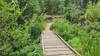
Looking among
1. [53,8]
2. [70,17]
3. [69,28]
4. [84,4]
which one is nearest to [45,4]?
[53,8]

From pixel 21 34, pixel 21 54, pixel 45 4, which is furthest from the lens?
pixel 45 4

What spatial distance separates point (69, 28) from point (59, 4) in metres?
24.4

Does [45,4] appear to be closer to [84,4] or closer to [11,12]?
[84,4]

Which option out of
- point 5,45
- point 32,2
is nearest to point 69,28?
point 32,2

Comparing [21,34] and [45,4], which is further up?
Answer: [21,34]

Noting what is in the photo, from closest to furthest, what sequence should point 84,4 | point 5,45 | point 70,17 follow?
point 5,45 → point 70,17 → point 84,4

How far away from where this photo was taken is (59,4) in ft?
138

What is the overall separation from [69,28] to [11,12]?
10468 mm

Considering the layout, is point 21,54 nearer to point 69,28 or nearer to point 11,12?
point 11,12

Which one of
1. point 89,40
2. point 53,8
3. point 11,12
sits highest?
point 11,12

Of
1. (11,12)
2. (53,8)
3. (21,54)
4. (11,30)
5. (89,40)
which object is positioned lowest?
(53,8)

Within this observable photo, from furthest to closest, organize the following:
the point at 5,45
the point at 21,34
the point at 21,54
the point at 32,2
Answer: the point at 32,2 < the point at 21,54 < the point at 21,34 < the point at 5,45

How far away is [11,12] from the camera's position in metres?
7.90

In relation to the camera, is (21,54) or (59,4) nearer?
(21,54)
